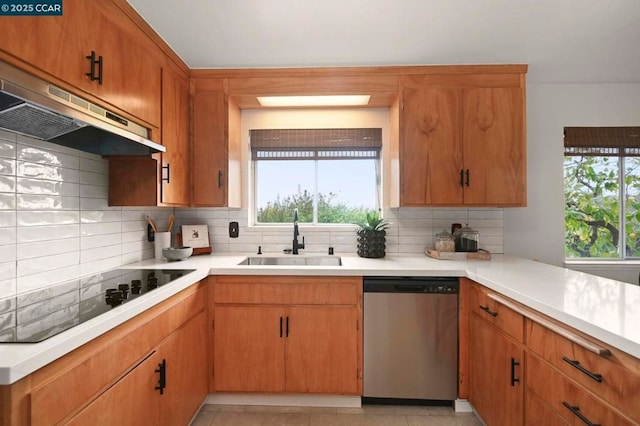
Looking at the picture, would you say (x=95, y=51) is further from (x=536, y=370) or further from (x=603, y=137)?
(x=603, y=137)

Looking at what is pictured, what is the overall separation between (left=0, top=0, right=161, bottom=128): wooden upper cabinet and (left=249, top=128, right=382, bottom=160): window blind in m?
0.99

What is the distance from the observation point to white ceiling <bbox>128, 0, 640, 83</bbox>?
1.69 meters

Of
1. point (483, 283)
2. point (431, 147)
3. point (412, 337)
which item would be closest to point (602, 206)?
point (431, 147)

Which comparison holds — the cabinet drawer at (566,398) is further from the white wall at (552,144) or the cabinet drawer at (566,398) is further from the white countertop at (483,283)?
the white wall at (552,144)

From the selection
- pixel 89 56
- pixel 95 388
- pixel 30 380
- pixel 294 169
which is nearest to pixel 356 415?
pixel 95 388

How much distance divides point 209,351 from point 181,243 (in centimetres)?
92

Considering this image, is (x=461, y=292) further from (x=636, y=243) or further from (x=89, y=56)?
(x=89, y=56)

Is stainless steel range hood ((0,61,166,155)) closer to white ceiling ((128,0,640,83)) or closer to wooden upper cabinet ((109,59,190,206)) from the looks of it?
wooden upper cabinet ((109,59,190,206))

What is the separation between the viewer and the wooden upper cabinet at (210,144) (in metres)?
2.41

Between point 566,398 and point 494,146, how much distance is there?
171 centimetres

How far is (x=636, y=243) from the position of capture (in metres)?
2.74

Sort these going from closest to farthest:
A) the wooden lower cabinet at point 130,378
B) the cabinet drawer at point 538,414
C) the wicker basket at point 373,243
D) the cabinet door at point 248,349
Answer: the wooden lower cabinet at point 130,378, the cabinet drawer at point 538,414, the cabinet door at point 248,349, the wicker basket at point 373,243

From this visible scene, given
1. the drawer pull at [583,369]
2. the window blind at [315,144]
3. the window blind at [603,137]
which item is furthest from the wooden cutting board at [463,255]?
the window blind at [603,137]

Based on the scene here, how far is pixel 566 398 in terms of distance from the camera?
1.16 meters
